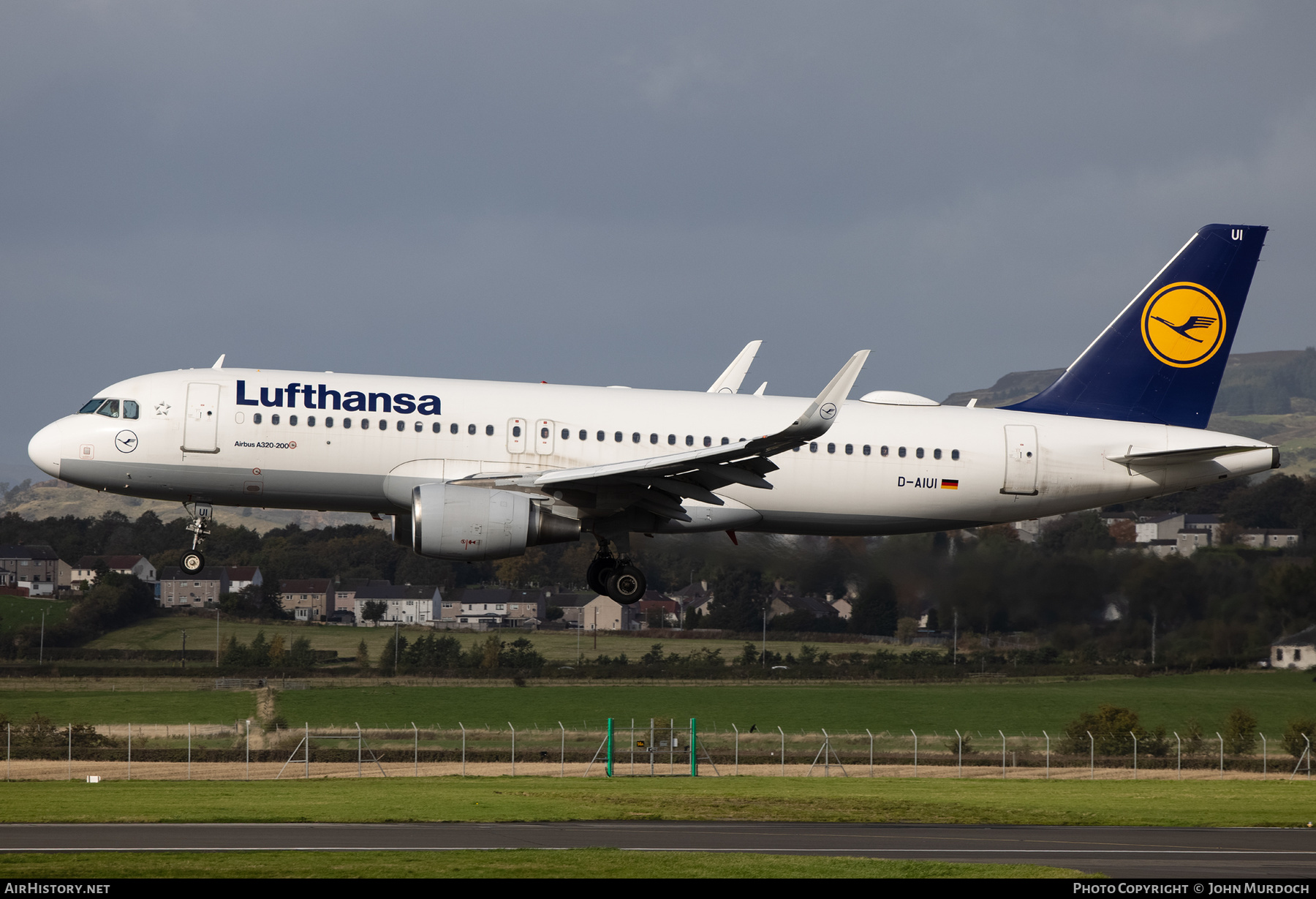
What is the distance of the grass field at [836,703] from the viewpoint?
163ft

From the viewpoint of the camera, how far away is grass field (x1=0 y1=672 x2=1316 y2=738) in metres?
54.6

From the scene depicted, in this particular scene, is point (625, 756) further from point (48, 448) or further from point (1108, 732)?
point (48, 448)

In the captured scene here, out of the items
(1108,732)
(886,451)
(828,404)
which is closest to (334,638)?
(1108,732)

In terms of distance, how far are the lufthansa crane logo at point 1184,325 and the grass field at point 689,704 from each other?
19.8 metres

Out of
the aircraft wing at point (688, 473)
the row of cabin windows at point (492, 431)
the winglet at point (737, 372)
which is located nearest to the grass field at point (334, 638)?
the winglet at point (737, 372)

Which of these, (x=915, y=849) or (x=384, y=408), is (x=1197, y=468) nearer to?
(x=915, y=849)

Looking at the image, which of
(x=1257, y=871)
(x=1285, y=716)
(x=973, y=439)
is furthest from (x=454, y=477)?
(x=1285, y=716)

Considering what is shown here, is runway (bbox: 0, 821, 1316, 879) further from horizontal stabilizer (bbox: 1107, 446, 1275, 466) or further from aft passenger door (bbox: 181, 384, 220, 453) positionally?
horizontal stabilizer (bbox: 1107, 446, 1275, 466)

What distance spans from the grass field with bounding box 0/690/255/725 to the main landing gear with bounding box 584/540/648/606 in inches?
1778

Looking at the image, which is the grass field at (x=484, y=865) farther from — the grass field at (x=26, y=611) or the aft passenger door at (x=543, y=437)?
the grass field at (x=26, y=611)

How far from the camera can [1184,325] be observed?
111ft

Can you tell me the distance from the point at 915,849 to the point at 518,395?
41.3ft

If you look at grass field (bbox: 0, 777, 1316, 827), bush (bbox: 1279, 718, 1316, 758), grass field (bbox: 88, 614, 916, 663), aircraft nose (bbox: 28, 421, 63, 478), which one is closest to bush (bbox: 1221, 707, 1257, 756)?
bush (bbox: 1279, 718, 1316, 758)

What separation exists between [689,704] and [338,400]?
47.8m
